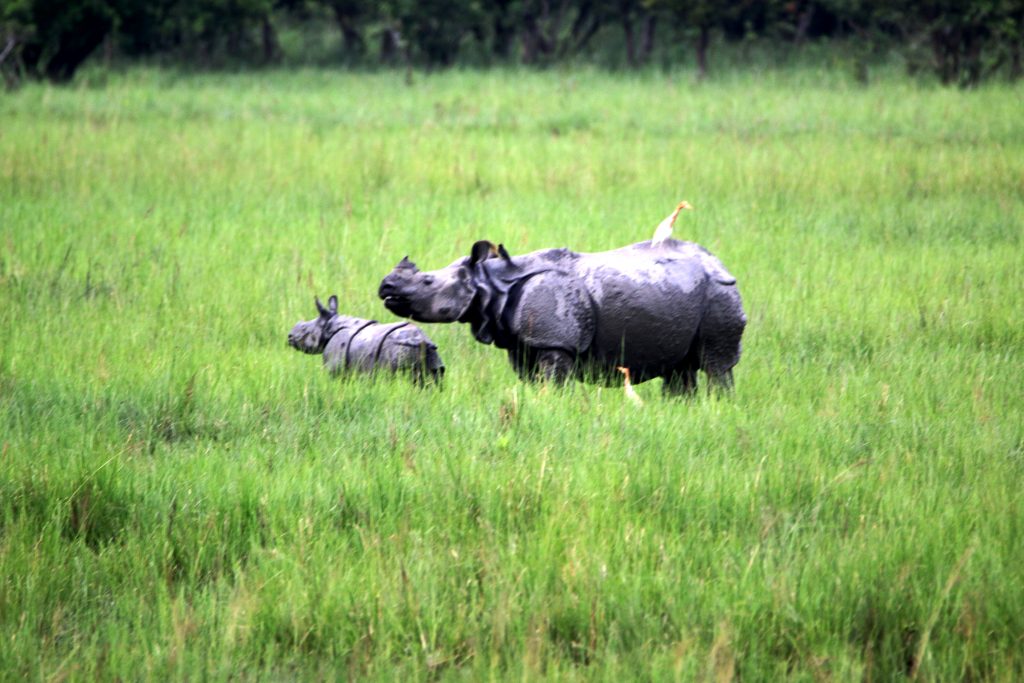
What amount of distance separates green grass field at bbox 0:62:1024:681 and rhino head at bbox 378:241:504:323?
392mm

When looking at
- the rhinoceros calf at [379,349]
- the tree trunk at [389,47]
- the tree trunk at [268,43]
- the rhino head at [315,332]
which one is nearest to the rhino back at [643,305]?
the rhinoceros calf at [379,349]

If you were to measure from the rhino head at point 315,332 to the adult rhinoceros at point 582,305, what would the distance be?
895 millimetres

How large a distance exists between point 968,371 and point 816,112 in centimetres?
964

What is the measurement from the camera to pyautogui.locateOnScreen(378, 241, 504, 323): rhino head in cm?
471

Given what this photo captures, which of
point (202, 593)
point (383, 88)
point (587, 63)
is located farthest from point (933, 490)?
point (587, 63)

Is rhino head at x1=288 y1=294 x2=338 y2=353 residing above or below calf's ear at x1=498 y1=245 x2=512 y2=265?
below

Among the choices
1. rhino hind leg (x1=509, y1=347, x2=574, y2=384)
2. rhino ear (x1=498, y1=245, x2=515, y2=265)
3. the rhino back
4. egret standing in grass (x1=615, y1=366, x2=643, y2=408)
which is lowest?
egret standing in grass (x1=615, y1=366, x2=643, y2=408)

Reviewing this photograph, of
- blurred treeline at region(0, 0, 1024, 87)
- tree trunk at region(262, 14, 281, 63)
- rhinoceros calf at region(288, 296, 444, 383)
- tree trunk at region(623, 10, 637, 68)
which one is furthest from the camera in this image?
tree trunk at region(262, 14, 281, 63)

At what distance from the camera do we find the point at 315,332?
18.5 ft

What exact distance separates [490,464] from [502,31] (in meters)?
25.4

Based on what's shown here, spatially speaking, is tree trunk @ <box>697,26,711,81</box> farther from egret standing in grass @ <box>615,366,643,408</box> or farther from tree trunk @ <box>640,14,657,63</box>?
egret standing in grass @ <box>615,366,643,408</box>

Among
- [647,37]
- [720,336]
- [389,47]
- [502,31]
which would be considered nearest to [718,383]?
[720,336]

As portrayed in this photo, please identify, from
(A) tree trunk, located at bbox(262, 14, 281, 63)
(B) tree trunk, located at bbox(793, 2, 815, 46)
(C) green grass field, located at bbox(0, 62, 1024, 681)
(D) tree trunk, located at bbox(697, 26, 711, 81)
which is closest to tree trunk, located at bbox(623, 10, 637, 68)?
(D) tree trunk, located at bbox(697, 26, 711, 81)

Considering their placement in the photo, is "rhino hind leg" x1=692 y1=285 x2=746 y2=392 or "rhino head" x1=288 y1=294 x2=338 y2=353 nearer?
"rhino hind leg" x1=692 y1=285 x2=746 y2=392
